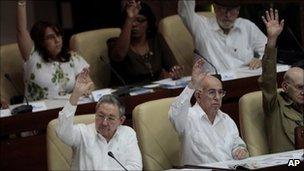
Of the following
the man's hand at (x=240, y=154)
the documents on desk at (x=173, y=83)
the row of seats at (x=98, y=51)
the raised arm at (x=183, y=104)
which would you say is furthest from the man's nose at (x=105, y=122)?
the row of seats at (x=98, y=51)

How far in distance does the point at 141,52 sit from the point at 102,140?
5.69 feet

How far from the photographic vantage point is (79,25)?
7305 millimetres

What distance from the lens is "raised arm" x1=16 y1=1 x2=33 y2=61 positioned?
14.7ft

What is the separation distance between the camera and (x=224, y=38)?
4863mm

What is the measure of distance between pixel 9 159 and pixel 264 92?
4.83 ft

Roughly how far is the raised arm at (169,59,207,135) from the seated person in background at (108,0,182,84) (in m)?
1.42

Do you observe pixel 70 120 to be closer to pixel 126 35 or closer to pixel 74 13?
pixel 126 35

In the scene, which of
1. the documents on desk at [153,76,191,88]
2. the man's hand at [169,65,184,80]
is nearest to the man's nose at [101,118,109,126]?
the documents on desk at [153,76,191,88]

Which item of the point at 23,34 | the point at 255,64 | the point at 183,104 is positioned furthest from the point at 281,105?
the point at 23,34

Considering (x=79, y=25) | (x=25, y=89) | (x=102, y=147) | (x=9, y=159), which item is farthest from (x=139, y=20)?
(x=79, y=25)

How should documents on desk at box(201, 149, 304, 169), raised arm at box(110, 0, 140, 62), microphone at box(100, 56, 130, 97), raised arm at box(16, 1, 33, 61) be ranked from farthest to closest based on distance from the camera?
raised arm at box(110, 0, 140, 62)
raised arm at box(16, 1, 33, 61)
microphone at box(100, 56, 130, 97)
documents on desk at box(201, 149, 304, 169)

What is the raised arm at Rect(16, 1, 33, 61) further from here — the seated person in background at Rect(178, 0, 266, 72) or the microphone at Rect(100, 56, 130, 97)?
the seated person in background at Rect(178, 0, 266, 72)

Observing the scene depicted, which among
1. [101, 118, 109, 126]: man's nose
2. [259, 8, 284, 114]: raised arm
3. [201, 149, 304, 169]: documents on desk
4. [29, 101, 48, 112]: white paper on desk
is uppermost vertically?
[259, 8, 284, 114]: raised arm

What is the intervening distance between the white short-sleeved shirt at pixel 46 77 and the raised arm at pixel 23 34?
0.05 meters
